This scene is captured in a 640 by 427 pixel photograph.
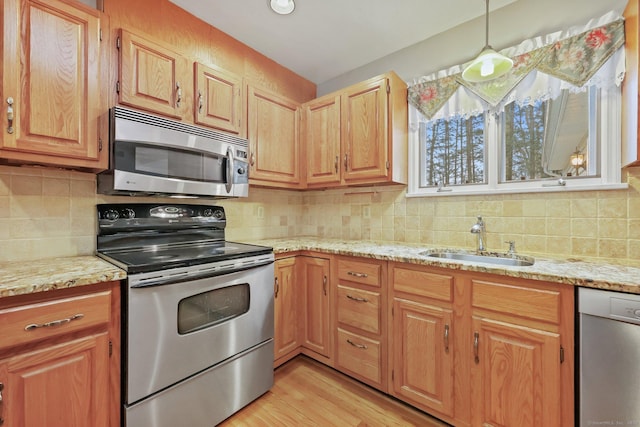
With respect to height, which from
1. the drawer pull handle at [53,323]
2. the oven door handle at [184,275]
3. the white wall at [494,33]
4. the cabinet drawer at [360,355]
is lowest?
the cabinet drawer at [360,355]

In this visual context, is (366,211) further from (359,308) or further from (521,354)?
(521,354)

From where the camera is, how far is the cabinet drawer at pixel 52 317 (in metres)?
0.97

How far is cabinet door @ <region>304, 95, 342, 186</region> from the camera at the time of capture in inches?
92.0

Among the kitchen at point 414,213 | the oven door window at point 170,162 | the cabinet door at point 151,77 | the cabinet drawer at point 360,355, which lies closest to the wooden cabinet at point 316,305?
the cabinet drawer at point 360,355

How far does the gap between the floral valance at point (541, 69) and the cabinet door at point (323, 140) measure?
0.69 meters

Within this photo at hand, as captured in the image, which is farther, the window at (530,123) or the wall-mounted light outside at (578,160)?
the wall-mounted light outside at (578,160)

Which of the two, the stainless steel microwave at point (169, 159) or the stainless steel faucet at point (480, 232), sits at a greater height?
the stainless steel microwave at point (169, 159)

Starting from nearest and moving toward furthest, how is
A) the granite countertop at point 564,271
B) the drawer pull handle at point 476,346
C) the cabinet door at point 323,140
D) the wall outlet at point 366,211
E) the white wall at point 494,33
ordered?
the granite countertop at point 564,271 < the drawer pull handle at point 476,346 < the white wall at point 494,33 < the cabinet door at point 323,140 < the wall outlet at point 366,211

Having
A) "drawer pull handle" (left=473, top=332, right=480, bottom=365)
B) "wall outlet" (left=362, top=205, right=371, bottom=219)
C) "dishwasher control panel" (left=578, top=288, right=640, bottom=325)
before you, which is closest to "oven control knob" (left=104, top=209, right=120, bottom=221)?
"wall outlet" (left=362, top=205, right=371, bottom=219)

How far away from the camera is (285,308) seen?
2041mm

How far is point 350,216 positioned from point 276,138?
3.19ft

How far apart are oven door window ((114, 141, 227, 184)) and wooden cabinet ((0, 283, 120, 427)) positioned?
26.4 inches

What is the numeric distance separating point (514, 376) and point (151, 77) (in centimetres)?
248

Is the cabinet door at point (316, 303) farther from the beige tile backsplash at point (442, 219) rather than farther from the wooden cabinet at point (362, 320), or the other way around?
the beige tile backsplash at point (442, 219)
